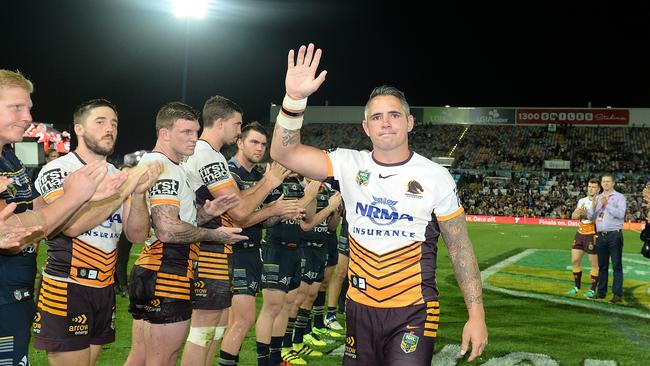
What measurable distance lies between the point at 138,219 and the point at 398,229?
2.10 metres

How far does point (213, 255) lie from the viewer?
6230mm

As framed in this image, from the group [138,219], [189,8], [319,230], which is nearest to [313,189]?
[319,230]

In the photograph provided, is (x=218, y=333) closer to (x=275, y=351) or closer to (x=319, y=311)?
(x=275, y=351)

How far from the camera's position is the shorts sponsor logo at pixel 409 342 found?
448 centimetres

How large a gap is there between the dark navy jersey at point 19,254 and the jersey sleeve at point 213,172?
210cm

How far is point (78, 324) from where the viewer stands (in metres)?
5.02

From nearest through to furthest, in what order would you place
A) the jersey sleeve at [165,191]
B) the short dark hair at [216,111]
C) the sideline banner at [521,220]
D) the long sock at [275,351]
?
the jersey sleeve at [165,191], the short dark hair at [216,111], the long sock at [275,351], the sideline banner at [521,220]

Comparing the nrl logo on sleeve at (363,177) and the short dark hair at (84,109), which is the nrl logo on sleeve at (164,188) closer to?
the short dark hair at (84,109)

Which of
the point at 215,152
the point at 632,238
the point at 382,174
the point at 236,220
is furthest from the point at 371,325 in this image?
the point at 632,238

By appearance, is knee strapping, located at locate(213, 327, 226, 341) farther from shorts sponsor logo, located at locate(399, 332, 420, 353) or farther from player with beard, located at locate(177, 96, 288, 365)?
shorts sponsor logo, located at locate(399, 332, 420, 353)

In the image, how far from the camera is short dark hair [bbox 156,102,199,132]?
18.4 ft

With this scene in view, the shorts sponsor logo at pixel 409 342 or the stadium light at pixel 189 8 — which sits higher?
the stadium light at pixel 189 8

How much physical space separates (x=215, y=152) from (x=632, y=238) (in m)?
29.5

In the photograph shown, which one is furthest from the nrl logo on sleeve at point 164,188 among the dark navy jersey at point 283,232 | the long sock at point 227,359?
the dark navy jersey at point 283,232
